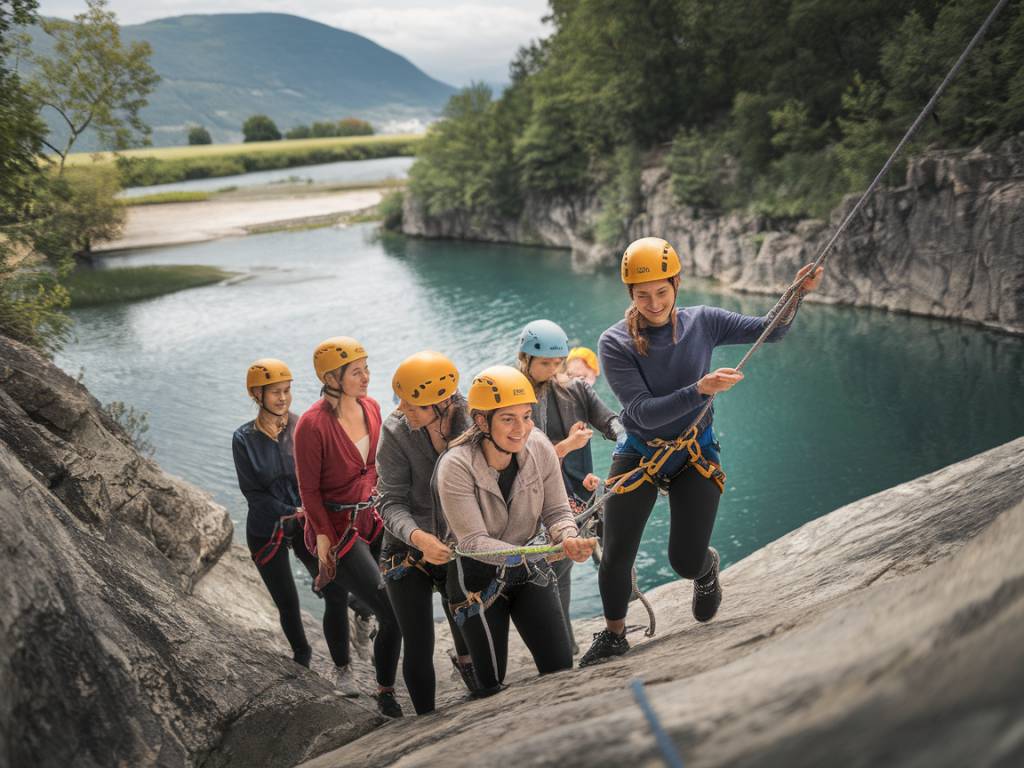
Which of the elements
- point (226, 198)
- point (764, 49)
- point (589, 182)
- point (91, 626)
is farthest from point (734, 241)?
point (226, 198)

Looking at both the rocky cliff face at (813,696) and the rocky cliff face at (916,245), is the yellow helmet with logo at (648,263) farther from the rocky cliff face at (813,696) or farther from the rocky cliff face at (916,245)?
the rocky cliff face at (916,245)

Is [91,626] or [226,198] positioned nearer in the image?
[91,626]

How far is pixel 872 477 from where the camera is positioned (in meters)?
11.8

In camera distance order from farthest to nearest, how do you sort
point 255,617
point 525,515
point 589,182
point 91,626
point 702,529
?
1. point 589,182
2. point 255,617
3. point 702,529
4. point 525,515
5. point 91,626

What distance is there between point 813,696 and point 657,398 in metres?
2.24

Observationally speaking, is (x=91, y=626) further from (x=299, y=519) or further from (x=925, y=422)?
(x=925, y=422)

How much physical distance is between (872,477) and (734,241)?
17.5m

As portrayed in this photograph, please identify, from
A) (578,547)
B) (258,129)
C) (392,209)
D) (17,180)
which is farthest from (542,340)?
(258,129)

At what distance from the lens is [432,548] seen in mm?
3482

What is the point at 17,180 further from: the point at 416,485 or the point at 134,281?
the point at 134,281

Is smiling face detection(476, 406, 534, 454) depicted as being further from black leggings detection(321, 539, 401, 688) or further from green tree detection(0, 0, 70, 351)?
green tree detection(0, 0, 70, 351)

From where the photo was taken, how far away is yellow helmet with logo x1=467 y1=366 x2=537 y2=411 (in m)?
3.36

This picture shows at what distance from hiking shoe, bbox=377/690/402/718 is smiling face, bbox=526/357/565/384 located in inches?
78.6

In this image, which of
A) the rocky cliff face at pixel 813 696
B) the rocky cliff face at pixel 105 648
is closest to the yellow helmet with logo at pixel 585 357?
the rocky cliff face at pixel 813 696
